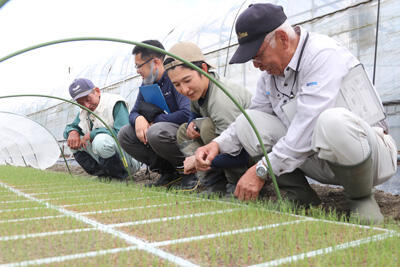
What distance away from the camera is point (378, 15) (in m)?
3.63

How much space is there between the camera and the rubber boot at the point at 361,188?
5.95 ft

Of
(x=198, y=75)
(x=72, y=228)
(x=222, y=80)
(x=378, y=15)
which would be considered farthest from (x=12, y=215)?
(x=378, y=15)

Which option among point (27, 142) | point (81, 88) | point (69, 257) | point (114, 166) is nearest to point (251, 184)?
point (69, 257)

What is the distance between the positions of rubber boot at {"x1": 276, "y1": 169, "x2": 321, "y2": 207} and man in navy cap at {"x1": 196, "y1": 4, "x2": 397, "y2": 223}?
0.11 m

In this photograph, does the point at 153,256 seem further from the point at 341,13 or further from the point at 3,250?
the point at 341,13

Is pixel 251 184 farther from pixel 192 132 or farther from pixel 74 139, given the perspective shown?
pixel 74 139

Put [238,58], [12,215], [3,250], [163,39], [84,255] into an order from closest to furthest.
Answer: [84,255]
[3,250]
[238,58]
[12,215]
[163,39]

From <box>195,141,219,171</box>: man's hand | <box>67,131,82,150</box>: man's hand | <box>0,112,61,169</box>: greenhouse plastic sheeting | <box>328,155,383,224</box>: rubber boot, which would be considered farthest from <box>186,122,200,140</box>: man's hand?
<box>0,112,61,169</box>: greenhouse plastic sheeting

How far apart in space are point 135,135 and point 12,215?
164 cm

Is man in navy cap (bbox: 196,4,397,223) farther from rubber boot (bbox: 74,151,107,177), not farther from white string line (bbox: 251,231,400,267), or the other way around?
rubber boot (bbox: 74,151,107,177)

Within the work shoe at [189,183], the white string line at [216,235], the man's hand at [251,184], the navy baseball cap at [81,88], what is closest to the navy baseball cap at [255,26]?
the man's hand at [251,184]

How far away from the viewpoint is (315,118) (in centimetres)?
192

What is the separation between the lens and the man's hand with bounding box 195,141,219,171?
2.26 metres

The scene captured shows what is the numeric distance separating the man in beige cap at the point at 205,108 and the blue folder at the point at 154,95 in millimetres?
567
